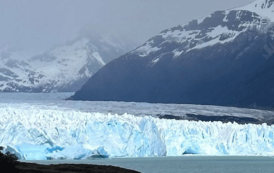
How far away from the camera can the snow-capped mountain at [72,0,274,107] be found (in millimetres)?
159625

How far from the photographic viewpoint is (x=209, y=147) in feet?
217

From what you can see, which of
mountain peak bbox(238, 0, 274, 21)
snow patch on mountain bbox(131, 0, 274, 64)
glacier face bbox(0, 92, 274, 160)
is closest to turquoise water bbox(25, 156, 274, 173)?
glacier face bbox(0, 92, 274, 160)

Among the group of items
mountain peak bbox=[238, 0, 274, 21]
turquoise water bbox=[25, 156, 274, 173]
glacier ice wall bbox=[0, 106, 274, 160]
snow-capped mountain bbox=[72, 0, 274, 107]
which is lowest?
turquoise water bbox=[25, 156, 274, 173]

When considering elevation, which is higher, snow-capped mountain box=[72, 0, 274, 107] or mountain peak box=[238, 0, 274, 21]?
mountain peak box=[238, 0, 274, 21]

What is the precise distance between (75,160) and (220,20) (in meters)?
133

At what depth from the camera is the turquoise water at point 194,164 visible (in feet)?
170

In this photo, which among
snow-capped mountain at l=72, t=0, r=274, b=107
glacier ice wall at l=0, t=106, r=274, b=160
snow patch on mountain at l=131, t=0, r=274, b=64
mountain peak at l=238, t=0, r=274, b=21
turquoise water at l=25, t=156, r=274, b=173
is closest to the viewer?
turquoise water at l=25, t=156, r=274, b=173

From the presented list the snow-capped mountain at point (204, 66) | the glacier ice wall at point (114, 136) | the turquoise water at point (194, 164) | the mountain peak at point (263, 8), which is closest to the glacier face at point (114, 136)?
the glacier ice wall at point (114, 136)

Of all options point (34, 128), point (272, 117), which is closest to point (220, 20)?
point (272, 117)

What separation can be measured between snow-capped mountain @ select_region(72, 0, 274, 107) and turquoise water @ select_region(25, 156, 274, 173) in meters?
81.9

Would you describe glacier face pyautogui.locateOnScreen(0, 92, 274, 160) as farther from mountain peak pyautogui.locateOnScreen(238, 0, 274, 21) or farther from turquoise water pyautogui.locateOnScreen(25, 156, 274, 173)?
mountain peak pyautogui.locateOnScreen(238, 0, 274, 21)

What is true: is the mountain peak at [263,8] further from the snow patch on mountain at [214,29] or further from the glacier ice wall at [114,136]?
the glacier ice wall at [114,136]

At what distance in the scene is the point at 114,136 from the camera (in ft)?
198

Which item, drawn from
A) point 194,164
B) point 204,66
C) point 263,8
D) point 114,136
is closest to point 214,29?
point 263,8
